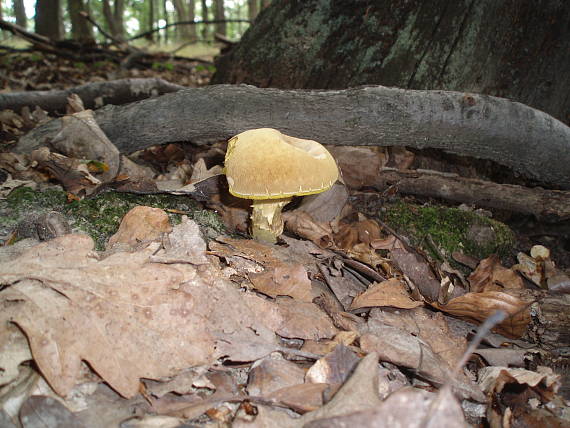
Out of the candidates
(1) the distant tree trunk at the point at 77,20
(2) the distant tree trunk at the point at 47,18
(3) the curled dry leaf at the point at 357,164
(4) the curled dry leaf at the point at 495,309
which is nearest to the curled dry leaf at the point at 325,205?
(3) the curled dry leaf at the point at 357,164

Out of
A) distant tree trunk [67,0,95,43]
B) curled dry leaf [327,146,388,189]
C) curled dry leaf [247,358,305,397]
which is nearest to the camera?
curled dry leaf [247,358,305,397]

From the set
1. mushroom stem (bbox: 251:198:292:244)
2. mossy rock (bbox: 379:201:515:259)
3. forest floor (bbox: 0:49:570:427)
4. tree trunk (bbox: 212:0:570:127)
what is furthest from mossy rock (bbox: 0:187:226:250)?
tree trunk (bbox: 212:0:570:127)

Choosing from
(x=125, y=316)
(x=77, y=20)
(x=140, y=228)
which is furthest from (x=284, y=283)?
(x=77, y=20)

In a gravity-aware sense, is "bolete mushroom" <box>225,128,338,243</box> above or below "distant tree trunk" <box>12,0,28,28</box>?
below

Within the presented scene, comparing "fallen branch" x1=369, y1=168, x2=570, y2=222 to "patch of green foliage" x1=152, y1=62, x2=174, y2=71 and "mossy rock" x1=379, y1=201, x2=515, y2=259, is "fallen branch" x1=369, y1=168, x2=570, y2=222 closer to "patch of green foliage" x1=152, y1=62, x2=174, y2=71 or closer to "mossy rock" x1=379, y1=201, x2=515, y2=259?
"mossy rock" x1=379, y1=201, x2=515, y2=259

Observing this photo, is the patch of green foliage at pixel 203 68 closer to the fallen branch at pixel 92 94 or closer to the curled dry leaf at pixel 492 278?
the fallen branch at pixel 92 94

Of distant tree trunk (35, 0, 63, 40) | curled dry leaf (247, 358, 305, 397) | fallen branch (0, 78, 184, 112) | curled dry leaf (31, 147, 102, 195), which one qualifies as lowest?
curled dry leaf (247, 358, 305, 397)

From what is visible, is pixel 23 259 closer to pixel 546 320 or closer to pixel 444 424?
pixel 444 424
